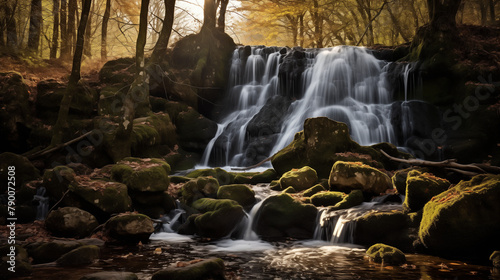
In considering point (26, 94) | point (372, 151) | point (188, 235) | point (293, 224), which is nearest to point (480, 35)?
point (372, 151)

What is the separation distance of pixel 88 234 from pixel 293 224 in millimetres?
4657

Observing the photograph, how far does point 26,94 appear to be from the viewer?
14812 mm

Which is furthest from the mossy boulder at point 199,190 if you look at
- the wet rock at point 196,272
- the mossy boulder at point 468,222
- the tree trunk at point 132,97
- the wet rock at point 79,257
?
the mossy boulder at point 468,222

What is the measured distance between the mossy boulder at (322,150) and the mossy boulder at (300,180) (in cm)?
116

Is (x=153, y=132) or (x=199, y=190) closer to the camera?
(x=199, y=190)

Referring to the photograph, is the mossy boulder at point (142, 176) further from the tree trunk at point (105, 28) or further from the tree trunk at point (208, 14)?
the tree trunk at point (105, 28)

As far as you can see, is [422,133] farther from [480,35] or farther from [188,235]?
[188,235]

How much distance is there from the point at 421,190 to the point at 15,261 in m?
7.54

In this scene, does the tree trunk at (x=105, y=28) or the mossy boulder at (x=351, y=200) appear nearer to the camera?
the mossy boulder at (x=351, y=200)

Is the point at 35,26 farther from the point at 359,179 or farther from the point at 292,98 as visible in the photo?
the point at 359,179

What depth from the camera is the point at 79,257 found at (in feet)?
20.0

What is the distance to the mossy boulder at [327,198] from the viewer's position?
907 centimetres

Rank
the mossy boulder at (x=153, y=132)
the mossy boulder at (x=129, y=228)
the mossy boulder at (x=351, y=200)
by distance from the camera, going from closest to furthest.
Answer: the mossy boulder at (x=129, y=228) < the mossy boulder at (x=351, y=200) < the mossy boulder at (x=153, y=132)

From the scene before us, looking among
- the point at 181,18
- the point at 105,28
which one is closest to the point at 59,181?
the point at 105,28
